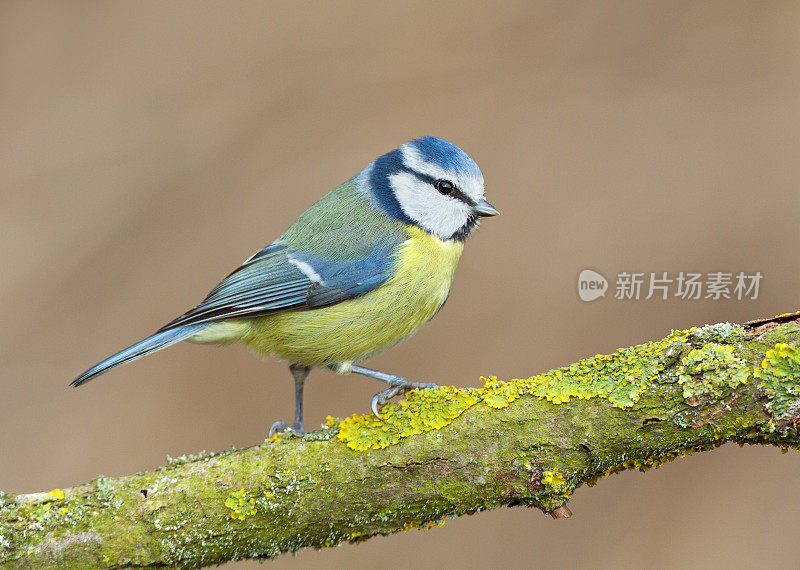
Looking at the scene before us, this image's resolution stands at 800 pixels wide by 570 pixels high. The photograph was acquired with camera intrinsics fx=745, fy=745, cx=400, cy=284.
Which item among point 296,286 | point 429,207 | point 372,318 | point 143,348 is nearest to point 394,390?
point 372,318

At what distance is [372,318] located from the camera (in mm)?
1961

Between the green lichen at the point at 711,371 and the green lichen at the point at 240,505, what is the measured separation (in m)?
0.92

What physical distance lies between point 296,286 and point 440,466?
0.68 metres

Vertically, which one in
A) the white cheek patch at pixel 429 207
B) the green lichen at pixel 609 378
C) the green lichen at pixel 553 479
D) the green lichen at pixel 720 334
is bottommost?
the green lichen at pixel 553 479

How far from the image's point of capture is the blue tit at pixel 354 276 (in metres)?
1.97

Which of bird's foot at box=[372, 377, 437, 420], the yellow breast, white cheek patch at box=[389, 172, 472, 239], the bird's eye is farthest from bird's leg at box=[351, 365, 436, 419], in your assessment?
the bird's eye

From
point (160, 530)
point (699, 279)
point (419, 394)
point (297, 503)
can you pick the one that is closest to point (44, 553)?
point (160, 530)

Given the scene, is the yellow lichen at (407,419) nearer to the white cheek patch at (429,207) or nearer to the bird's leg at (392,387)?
the bird's leg at (392,387)

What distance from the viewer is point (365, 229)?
80.9 inches

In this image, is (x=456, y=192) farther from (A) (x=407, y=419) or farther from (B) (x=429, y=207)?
(A) (x=407, y=419)

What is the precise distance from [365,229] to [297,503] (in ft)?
2.58

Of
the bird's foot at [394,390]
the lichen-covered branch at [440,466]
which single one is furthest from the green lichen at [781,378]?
the bird's foot at [394,390]

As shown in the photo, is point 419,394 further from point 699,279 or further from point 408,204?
point 699,279

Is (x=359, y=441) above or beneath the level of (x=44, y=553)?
above
